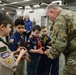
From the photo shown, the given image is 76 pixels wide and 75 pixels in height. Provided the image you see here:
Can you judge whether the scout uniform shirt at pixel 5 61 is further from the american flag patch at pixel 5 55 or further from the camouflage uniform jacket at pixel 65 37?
the camouflage uniform jacket at pixel 65 37

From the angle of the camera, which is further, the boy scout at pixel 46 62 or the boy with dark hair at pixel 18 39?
the boy scout at pixel 46 62

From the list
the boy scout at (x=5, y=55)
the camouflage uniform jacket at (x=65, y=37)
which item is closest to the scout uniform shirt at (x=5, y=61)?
the boy scout at (x=5, y=55)

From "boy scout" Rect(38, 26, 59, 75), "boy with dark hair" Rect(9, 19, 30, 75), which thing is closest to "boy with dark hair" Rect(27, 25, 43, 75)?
"boy scout" Rect(38, 26, 59, 75)

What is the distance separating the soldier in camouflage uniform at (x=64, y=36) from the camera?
2.08m

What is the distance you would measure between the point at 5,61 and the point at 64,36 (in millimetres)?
828

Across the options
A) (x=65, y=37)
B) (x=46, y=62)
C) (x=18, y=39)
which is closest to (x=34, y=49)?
(x=46, y=62)

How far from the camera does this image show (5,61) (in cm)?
161

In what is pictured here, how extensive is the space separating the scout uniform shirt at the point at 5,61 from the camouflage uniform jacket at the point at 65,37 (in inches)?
26.4

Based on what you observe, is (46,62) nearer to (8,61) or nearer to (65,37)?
(65,37)

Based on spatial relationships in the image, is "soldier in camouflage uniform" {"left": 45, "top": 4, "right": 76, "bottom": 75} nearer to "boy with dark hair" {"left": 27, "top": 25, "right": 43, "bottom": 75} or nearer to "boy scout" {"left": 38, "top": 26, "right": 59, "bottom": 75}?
"boy with dark hair" {"left": 27, "top": 25, "right": 43, "bottom": 75}

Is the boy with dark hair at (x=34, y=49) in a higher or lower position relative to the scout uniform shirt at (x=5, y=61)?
lower

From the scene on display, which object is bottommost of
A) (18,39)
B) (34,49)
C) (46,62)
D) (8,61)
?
(46,62)

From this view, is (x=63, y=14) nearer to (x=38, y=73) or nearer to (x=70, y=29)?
(x=70, y=29)

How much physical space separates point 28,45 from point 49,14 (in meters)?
0.95
